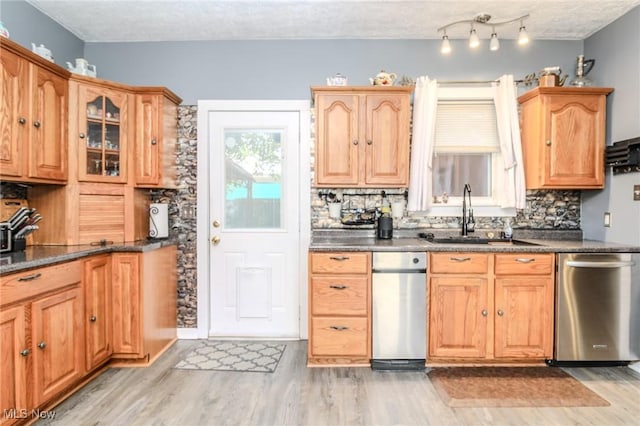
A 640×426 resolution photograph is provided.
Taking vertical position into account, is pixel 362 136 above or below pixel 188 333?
above

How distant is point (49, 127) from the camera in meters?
2.56

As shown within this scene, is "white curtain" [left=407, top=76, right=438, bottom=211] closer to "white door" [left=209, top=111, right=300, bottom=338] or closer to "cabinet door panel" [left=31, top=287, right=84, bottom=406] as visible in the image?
"white door" [left=209, top=111, right=300, bottom=338]

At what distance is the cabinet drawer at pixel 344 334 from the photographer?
270 cm

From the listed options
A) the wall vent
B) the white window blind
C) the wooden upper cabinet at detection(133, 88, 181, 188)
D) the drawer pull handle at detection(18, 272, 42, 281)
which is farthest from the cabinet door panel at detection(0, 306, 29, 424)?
the wall vent

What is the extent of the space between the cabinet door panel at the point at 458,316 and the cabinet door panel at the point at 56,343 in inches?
96.7

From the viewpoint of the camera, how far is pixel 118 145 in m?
2.96

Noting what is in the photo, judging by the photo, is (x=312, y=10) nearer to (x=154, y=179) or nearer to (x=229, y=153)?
(x=229, y=153)

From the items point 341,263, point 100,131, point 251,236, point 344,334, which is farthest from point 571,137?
point 100,131

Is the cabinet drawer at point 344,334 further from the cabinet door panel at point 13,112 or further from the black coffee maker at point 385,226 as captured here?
the cabinet door panel at point 13,112

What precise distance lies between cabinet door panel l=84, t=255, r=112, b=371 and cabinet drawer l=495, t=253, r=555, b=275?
291cm

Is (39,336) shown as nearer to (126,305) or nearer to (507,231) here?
(126,305)

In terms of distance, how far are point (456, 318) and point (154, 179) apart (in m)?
2.68

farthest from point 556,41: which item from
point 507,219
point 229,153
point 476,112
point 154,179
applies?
point 154,179

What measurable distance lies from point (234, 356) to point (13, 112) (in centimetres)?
232
